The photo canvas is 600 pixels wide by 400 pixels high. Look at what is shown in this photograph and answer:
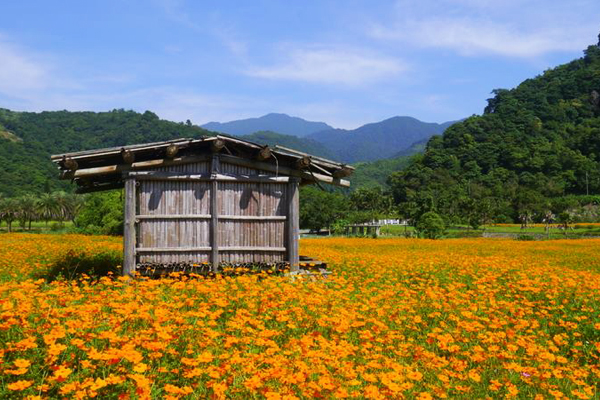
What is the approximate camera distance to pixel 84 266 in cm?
1188

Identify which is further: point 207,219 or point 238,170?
point 238,170

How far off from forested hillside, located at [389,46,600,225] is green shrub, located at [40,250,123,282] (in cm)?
7086

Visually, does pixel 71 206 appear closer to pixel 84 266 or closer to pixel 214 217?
pixel 84 266

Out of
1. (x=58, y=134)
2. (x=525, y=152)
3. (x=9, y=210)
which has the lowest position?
(x=9, y=210)

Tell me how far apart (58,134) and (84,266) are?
159520mm

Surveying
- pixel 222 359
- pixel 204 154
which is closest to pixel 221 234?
pixel 204 154

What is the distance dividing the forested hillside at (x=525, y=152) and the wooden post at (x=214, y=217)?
71845 millimetres

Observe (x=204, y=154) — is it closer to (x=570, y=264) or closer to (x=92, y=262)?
(x=92, y=262)

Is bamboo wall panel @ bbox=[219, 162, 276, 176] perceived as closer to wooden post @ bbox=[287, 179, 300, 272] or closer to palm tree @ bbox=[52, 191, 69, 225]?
wooden post @ bbox=[287, 179, 300, 272]

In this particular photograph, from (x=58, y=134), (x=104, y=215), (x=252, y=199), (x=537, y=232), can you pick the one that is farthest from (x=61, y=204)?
(x=58, y=134)

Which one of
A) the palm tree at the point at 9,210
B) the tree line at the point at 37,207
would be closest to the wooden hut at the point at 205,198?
the tree line at the point at 37,207

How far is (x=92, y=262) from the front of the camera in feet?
41.0

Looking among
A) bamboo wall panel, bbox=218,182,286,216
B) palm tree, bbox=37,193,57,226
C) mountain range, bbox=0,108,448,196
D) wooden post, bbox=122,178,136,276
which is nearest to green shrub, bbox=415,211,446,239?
bamboo wall panel, bbox=218,182,286,216

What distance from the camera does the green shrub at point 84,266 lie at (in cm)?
1066
